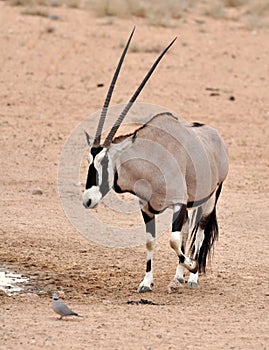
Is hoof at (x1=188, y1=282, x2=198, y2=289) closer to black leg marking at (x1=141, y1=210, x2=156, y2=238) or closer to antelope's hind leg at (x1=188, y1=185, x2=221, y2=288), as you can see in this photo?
antelope's hind leg at (x1=188, y1=185, x2=221, y2=288)

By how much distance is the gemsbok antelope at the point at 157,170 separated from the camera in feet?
24.3

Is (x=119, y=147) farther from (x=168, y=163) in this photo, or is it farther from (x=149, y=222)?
(x=149, y=222)

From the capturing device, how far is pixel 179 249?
7.69m

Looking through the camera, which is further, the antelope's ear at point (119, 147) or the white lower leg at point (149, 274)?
the white lower leg at point (149, 274)

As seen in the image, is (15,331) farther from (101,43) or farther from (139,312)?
(101,43)

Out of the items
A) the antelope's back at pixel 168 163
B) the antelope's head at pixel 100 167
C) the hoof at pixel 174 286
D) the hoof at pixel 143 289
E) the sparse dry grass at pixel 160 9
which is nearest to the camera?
the antelope's head at pixel 100 167

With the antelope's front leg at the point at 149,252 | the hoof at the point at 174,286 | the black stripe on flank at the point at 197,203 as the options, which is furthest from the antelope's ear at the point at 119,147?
the hoof at the point at 174,286

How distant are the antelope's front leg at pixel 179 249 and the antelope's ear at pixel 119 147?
1.91 feet

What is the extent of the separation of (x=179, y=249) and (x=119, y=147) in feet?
2.90

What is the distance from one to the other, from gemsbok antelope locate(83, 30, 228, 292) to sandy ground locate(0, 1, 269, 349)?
0.53 metres

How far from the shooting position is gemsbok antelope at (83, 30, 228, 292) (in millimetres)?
7418

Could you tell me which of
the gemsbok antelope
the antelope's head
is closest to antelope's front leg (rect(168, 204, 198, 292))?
the gemsbok antelope

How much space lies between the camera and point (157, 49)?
20172 mm

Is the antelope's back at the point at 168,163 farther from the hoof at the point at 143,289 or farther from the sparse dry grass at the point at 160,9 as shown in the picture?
the sparse dry grass at the point at 160,9
